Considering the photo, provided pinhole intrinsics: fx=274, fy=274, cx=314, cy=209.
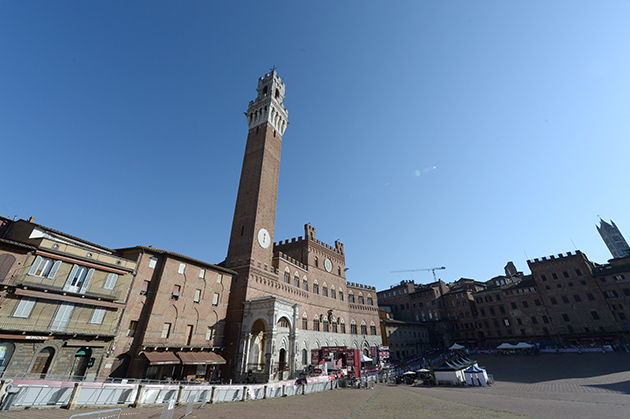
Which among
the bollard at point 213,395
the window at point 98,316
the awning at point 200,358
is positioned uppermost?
the window at point 98,316

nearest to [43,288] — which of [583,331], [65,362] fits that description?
[65,362]

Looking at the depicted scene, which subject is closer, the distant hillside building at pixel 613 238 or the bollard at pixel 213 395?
the bollard at pixel 213 395

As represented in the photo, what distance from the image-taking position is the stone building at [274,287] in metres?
28.4

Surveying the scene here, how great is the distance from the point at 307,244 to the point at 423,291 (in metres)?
40.0

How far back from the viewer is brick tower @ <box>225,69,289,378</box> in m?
30.6

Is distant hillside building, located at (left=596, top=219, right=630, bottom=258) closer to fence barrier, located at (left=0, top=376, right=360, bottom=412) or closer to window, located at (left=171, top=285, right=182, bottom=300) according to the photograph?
fence barrier, located at (left=0, top=376, right=360, bottom=412)

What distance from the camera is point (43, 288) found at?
738 inches

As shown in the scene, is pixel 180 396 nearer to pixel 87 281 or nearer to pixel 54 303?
pixel 54 303

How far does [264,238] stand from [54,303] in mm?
20304

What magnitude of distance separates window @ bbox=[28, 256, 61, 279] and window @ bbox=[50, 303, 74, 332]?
2.30m

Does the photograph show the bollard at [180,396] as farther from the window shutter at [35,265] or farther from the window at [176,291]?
the window shutter at [35,265]

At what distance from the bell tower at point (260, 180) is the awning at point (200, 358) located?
9651 mm

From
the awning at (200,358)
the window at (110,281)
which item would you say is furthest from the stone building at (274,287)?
the window at (110,281)

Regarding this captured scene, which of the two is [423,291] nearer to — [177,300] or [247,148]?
[247,148]
